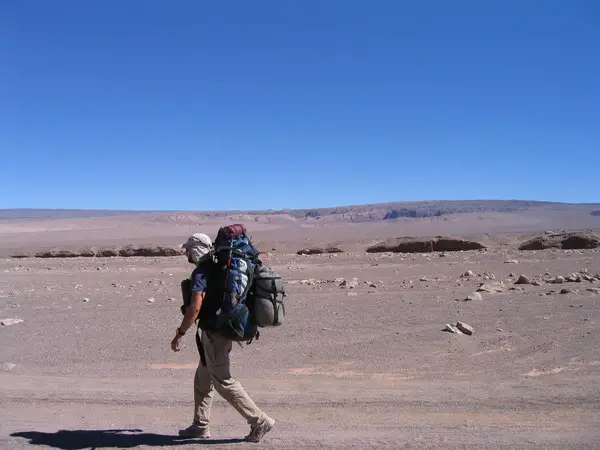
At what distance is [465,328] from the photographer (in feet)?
29.1

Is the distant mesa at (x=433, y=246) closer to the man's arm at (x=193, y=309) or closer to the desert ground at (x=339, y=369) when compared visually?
the desert ground at (x=339, y=369)

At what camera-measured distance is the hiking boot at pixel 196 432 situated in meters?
4.85

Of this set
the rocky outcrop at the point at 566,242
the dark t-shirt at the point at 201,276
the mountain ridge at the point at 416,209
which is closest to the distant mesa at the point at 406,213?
the mountain ridge at the point at 416,209

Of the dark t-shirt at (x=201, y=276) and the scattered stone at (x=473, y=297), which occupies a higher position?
the dark t-shirt at (x=201, y=276)

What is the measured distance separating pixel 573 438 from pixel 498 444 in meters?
0.67

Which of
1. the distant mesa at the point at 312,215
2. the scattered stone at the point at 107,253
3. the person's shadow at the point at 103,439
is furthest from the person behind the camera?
the distant mesa at the point at 312,215

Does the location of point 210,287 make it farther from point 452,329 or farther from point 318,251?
point 318,251

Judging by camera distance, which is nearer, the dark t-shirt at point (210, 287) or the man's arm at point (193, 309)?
the man's arm at point (193, 309)

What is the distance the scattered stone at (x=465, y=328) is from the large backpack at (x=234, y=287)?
514cm

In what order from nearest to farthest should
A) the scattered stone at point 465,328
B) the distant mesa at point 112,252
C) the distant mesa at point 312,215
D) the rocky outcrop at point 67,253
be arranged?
the scattered stone at point 465,328 → the distant mesa at point 112,252 → the rocky outcrop at point 67,253 → the distant mesa at point 312,215

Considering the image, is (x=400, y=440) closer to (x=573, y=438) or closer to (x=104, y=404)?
(x=573, y=438)

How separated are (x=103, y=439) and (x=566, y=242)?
24994 mm

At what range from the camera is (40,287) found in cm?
1599

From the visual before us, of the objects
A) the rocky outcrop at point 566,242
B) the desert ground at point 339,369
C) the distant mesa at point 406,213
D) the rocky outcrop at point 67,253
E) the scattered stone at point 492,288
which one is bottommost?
the desert ground at point 339,369
